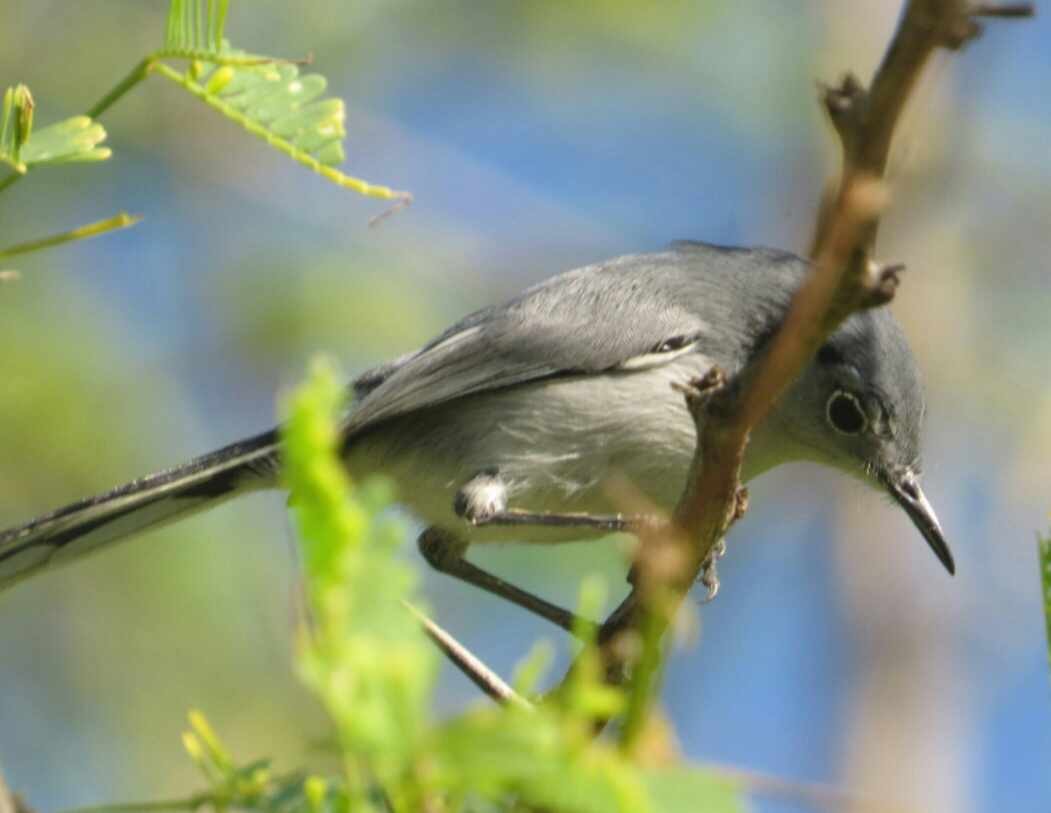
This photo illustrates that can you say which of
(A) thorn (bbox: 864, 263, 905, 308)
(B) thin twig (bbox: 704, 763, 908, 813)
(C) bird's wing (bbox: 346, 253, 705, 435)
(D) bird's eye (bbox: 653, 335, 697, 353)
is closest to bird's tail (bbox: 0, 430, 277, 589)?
(C) bird's wing (bbox: 346, 253, 705, 435)

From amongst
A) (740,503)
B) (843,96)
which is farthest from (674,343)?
(843,96)

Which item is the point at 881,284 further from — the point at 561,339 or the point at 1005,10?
the point at 561,339

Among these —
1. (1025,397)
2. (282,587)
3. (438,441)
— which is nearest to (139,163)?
(282,587)

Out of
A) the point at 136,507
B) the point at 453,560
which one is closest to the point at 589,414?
the point at 453,560

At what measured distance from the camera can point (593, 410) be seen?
315cm

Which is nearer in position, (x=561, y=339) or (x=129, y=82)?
(x=129, y=82)

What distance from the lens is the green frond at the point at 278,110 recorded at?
171 centimetres

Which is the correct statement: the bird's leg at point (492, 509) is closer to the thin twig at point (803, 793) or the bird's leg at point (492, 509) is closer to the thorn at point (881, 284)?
the thorn at point (881, 284)

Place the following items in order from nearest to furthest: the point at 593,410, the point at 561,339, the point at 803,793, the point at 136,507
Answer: the point at 803,793 → the point at 136,507 → the point at 593,410 → the point at 561,339

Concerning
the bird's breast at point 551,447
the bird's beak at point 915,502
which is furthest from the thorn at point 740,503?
the bird's beak at point 915,502

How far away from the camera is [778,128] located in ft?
20.0

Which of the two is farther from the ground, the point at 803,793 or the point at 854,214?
the point at 854,214

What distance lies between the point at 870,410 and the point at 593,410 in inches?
23.4

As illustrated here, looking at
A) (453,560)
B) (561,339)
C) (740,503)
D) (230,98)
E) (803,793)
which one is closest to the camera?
(803,793)
